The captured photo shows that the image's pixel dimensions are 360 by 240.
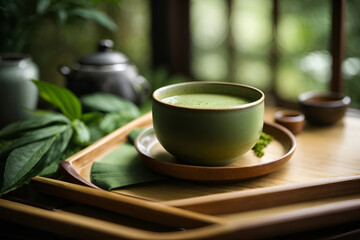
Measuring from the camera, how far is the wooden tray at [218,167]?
777 millimetres

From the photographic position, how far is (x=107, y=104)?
50.6 inches

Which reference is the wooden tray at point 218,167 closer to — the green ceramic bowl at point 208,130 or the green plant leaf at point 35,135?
the green ceramic bowl at point 208,130

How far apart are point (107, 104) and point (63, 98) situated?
22 centimetres

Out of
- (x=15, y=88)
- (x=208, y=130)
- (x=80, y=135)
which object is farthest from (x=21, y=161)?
(x=15, y=88)

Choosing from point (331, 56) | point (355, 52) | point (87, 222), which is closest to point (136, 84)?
point (331, 56)

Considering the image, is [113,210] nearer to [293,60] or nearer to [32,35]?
[32,35]

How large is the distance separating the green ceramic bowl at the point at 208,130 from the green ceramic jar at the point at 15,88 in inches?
27.5

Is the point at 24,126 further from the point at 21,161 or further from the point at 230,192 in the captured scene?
the point at 230,192

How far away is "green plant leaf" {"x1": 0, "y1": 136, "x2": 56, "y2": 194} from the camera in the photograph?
2.65ft

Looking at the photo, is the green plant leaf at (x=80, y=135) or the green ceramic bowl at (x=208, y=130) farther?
the green plant leaf at (x=80, y=135)

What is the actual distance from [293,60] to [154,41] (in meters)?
0.72

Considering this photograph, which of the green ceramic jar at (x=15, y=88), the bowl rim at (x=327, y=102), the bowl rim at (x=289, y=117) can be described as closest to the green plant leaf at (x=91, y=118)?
the green ceramic jar at (x=15, y=88)

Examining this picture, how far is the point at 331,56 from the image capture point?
140 cm

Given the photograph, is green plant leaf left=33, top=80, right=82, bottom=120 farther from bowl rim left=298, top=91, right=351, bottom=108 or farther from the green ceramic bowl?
bowl rim left=298, top=91, right=351, bottom=108
